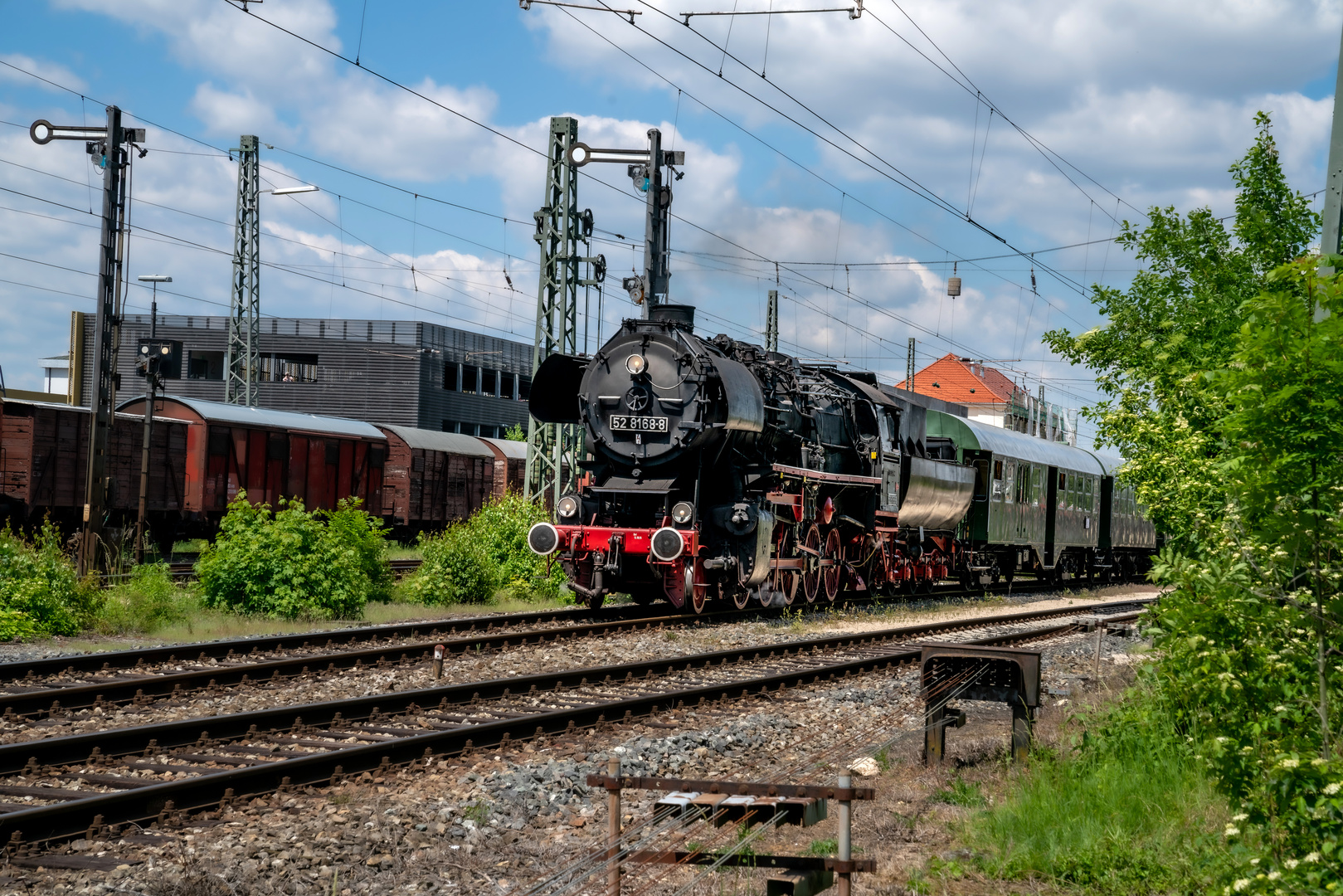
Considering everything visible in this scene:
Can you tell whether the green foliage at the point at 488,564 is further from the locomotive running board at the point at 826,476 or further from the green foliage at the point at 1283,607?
the green foliage at the point at 1283,607

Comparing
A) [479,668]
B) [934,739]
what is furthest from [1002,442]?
[934,739]

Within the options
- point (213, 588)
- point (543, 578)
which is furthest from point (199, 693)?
point (543, 578)

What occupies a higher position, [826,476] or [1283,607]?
[826,476]

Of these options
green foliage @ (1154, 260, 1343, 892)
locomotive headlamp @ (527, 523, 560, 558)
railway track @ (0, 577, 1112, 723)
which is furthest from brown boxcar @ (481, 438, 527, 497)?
green foliage @ (1154, 260, 1343, 892)

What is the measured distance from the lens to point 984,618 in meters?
17.7

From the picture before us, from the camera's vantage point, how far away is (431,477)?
34438 mm

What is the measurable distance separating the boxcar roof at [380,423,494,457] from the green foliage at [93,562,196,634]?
17.2 meters

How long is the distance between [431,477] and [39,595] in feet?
66.6

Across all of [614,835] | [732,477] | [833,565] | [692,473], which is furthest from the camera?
[833,565]

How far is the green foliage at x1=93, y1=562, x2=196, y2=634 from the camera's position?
14.7m

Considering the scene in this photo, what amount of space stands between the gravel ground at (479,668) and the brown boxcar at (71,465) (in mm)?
12192

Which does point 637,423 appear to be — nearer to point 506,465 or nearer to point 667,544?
point 667,544

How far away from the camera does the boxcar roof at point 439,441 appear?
111 ft

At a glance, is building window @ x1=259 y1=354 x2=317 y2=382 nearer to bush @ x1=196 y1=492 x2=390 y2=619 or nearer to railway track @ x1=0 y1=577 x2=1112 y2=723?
bush @ x1=196 y1=492 x2=390 y2=619
